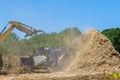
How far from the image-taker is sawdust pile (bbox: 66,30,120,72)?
93.6 ft

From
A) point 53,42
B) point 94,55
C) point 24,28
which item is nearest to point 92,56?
point 94,55

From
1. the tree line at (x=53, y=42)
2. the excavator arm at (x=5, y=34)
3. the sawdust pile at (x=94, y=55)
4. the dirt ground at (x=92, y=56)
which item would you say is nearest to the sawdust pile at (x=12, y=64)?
the tree line at (x=53, y=42)

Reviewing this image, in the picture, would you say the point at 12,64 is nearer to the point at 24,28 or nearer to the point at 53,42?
the point at 24,28

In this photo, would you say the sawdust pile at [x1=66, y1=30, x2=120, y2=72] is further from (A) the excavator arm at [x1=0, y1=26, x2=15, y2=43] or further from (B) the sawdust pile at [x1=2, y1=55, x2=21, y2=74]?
(B) the sawdust pile at [x1=2, y1=55, x2=21, y2=74]

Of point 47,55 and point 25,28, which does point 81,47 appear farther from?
point 25,28

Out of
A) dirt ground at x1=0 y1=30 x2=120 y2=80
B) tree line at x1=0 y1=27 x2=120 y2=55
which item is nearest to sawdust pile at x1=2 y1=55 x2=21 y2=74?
tree line at x1=0 y1=27 x2=120 y2=55

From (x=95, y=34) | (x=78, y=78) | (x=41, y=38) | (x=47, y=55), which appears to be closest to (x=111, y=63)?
(x=95, y=34)

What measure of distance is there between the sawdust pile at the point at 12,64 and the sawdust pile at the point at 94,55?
6503 millimetres

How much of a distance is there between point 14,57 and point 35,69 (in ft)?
16.2

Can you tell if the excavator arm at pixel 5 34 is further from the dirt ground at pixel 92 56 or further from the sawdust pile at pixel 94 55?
the sawdust pile at pixel 94 55

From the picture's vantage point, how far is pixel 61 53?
1286 inches

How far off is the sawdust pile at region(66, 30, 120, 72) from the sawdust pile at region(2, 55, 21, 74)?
Answer: 6503 millimetres

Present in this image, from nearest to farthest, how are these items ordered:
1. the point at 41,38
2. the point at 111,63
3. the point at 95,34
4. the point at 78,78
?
the point at 78,78, the point at 111,63, the point at 95,34, the point at 41,38

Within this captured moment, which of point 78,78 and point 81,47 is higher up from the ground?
point 81,47
